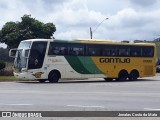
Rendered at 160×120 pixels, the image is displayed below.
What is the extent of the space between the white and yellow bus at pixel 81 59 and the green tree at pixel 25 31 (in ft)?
116

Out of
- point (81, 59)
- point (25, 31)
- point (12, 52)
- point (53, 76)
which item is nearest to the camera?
point (53, 76)

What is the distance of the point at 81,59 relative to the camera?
3444 cm

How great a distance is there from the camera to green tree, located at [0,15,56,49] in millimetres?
71625

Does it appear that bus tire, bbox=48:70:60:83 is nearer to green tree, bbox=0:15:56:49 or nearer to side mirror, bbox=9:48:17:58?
side mirror, bbox=9:48:17:58

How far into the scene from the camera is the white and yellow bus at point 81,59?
32.3m

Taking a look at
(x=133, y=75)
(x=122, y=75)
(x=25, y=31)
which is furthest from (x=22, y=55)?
(x=25, y=31)

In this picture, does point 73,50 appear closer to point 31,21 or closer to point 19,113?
point 19,113

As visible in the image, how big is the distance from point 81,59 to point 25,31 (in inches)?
1525

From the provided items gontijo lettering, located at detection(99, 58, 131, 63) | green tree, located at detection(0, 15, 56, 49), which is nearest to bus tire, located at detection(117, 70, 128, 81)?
gontijo lettering, located at detection(99, 58, 131, 63)

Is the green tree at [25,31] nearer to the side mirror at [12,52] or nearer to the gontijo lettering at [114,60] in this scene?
the side mirror at [12,52]

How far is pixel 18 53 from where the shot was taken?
109ft

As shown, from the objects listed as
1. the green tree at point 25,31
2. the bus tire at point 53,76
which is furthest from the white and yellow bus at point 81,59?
the green tree at point 25,31

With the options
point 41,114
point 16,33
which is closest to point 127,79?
point 41,114

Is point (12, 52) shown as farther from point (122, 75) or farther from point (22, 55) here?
point (122, 75)
